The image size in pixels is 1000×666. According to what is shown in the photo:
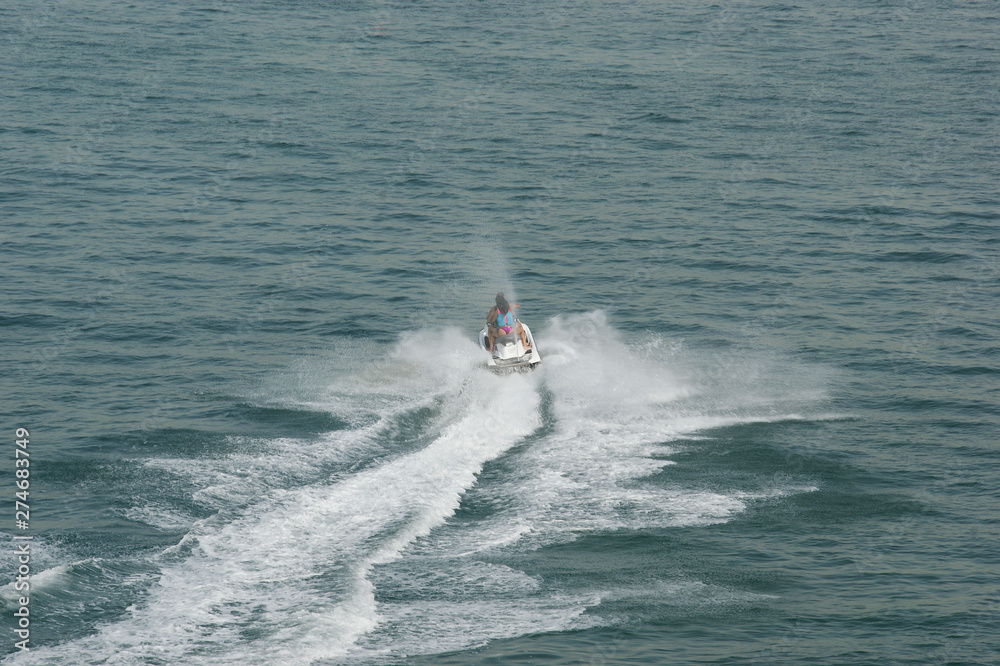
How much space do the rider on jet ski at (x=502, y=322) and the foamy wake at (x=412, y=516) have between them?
3.56 feet

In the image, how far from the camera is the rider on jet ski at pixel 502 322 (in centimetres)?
3036

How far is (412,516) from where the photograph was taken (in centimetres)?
2198

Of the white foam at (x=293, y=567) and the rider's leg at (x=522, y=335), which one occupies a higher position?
the rider's leg at (x=522, y=335)

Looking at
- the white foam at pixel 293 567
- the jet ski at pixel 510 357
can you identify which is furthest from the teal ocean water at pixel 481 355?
the jet ski at pixel 510 357

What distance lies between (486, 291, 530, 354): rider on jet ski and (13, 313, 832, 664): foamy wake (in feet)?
3.56

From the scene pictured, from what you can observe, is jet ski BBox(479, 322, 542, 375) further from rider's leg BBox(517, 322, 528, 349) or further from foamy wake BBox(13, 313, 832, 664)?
foamy wake BBox(13, 313, 832, 664)

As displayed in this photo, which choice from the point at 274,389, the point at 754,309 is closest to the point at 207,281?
the point at 274,389

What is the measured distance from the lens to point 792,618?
19438mm

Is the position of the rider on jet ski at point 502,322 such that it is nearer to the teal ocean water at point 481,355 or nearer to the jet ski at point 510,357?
the jet ski at point 510,357

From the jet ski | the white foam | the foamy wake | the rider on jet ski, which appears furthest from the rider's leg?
the white foam

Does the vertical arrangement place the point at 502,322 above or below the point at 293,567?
above

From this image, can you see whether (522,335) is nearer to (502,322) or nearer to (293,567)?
(502,322)

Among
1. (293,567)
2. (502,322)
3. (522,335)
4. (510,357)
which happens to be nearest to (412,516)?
(293,567)

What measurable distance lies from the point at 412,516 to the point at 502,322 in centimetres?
953
